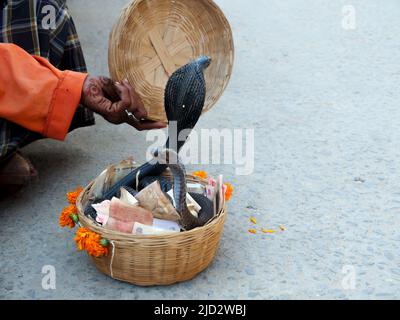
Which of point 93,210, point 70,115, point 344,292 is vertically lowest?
point 344,292

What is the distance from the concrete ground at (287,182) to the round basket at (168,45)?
39 centimetres

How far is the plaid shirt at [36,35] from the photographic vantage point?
1953 mm

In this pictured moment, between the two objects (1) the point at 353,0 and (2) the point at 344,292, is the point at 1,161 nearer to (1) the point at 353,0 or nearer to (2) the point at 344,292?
(2) the point at 344,292

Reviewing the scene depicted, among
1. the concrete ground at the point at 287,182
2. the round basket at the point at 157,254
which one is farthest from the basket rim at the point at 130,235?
the concrete ground at the point at 287,182

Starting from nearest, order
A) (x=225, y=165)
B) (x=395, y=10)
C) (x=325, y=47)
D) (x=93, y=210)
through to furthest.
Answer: (x=93, y=210), (x=225, y=165), (x=325, y=47), (x=395, y=10)

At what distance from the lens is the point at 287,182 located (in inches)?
91.7

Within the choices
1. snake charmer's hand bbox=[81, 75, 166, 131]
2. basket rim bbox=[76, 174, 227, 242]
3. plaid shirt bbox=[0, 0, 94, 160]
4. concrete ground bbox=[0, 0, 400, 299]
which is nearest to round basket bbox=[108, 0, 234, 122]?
snake charmer's hand bbox=[81, 75, 166, 131]

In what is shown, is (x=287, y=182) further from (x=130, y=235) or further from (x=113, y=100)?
(x=130, y=235)

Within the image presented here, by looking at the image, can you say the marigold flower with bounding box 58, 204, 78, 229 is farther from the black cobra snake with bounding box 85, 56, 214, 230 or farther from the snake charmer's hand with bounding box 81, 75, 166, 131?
the snake charmer's hand with bounding box 81, 75, 166, 131

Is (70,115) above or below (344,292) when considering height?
above

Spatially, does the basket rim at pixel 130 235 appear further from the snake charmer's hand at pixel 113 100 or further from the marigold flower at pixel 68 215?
the snake charmer's hand at pixel 113 100

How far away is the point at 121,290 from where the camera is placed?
5.66 ft
